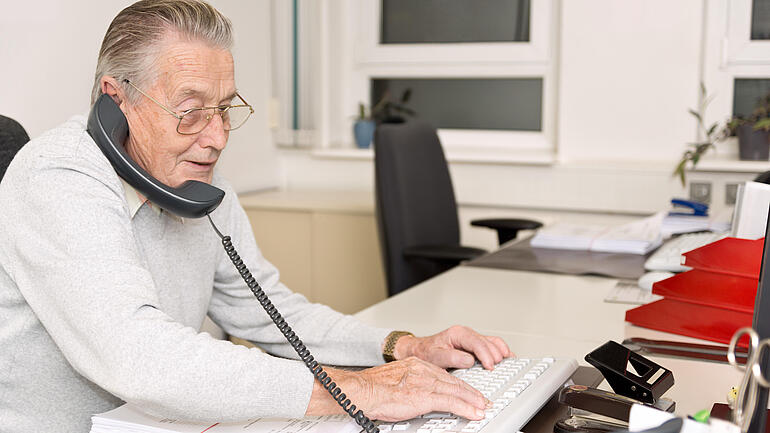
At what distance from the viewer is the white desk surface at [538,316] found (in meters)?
1.34

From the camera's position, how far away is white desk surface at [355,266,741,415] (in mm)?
1338

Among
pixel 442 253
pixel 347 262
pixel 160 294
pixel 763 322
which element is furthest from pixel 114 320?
pixel 347 262

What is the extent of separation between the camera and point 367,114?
12.4 feet

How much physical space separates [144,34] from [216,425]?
1.86ft

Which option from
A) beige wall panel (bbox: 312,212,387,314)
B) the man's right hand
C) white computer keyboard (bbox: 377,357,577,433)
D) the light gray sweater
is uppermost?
the light gray sweater

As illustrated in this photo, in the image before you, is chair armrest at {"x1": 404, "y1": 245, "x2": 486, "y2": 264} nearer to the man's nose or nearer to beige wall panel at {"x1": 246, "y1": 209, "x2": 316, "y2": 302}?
beige wall panel at {"x1": 246, "y1": 209, "x2": 316, "y2": 302}

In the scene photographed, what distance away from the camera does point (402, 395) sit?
1032 millimetres

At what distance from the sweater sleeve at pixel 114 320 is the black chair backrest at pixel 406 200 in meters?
1.38

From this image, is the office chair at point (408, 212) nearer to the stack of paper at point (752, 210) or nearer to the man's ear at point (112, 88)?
the stack of paper at point (752, 210)

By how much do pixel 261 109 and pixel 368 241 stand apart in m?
0.85

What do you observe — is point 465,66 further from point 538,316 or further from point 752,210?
point 752,210

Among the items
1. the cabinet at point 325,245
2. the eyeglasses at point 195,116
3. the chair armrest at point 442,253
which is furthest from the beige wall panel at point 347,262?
the eyeglasses at point 195,116

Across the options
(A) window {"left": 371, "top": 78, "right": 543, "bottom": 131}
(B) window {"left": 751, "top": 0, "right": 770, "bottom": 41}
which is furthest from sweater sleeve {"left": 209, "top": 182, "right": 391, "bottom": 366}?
(B) window {"left": 751, "top": 0, "right": 770, "bottom": 41}

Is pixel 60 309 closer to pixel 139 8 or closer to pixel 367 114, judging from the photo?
pixel 139 8
